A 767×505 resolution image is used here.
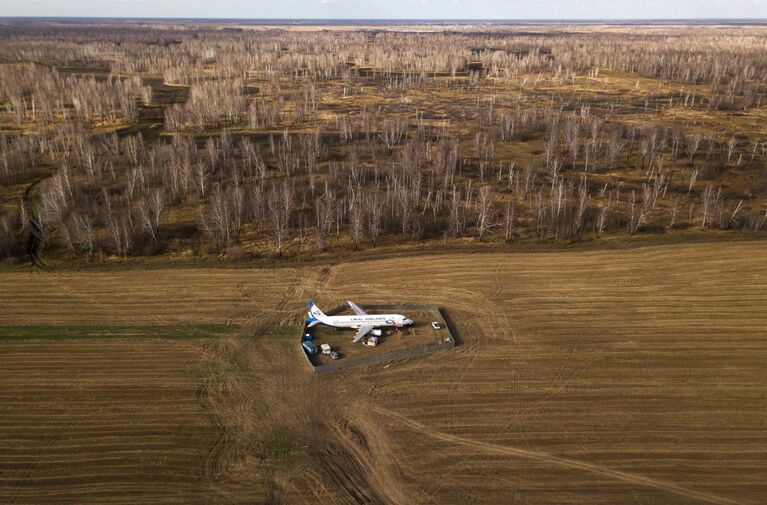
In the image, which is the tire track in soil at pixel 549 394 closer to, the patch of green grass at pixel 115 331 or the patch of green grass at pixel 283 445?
the patch of green grass at pixel 283 445

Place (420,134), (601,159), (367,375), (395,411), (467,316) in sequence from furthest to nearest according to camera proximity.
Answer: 1. (420,134)
2. (601,159)
3. (467,316)
4. (367,375)
5. (395,411)

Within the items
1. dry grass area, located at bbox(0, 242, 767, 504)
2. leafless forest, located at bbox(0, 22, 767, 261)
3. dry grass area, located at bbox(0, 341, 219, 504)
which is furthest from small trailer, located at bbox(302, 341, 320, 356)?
leafless forest, located at bbox(0, 22, 767, 261)

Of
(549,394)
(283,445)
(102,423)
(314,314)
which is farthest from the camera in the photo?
(314,314)

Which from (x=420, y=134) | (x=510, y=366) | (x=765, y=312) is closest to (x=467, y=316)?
(x=510, y=366)

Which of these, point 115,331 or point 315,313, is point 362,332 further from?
point 115,331

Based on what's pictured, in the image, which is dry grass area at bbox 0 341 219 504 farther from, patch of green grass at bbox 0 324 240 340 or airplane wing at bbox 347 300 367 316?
airplane wing at bbox 347 300 367 316

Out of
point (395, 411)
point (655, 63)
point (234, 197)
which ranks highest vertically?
point (655, 63)

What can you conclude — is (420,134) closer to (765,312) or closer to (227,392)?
(765,312)

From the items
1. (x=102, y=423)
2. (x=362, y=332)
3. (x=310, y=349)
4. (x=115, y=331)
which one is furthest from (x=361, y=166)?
(x=102, y=423)
